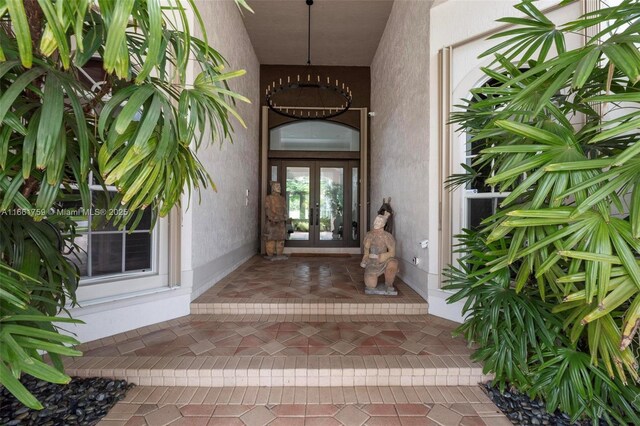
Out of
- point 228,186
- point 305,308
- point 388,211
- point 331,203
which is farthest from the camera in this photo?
point 331,203

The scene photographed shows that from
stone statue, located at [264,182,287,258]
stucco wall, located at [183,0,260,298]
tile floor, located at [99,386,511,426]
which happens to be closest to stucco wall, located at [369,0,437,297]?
tile floor, located at [99,386,511,426]

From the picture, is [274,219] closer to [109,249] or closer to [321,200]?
[321,200]

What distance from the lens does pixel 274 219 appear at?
16.5 ft

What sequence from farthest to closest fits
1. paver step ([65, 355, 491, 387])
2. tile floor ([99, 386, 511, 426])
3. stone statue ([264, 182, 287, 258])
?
1. stone statue ([264, 182, 287, 258])
2. paver step ([65, 355, 491, 387])
3. tile floor ([99, 386, 511, 426])

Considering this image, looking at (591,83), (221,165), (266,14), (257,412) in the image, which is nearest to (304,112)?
(266,14)

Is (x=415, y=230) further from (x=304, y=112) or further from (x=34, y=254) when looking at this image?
(x=304, y=112)

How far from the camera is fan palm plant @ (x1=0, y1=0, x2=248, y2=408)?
2.50ft

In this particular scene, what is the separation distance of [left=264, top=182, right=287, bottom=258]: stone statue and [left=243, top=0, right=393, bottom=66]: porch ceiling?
267cm

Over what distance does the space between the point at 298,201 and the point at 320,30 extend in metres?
3.31

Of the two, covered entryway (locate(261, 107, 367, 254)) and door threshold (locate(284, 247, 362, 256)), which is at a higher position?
covered entryway (locate(261, 107, 367, 254))

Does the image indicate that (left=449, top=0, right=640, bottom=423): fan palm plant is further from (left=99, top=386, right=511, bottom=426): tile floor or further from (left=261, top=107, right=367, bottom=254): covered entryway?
(left=261, top=107, right=367, bottom=254): covered entryway

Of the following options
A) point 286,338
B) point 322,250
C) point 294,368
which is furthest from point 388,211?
point 294,368

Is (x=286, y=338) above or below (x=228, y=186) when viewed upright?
below

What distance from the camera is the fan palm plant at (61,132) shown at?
763mm
